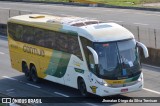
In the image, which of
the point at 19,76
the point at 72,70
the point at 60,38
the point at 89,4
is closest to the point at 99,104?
the point at 72,70

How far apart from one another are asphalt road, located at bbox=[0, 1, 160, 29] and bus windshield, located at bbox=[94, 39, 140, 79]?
64.4 feet

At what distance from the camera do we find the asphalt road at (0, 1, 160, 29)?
143ft

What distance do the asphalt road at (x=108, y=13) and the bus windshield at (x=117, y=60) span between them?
1963cm

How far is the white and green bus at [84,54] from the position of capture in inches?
787

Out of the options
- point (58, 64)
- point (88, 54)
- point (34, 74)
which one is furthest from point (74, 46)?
point (34, 74)

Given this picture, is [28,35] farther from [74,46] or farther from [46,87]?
[74,46]

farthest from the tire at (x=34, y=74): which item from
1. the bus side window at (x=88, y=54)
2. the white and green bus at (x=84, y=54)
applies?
the bus side window at (x=88, y=54)

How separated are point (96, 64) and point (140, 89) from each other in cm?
205

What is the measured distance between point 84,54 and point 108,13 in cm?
3035

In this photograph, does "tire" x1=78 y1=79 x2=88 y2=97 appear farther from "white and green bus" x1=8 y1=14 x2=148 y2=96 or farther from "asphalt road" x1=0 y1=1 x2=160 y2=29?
"asphalt road" x1=0 y1=1 x2=160 y2=29

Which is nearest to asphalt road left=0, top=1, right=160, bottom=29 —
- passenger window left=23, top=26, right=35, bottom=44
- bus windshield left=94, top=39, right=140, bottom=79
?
passenger window left=23, top=26, right=35, bottom=44

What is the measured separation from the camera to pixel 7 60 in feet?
103

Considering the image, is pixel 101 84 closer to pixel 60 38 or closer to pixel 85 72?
pixel 85 72

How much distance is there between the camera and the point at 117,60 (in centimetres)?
2016
